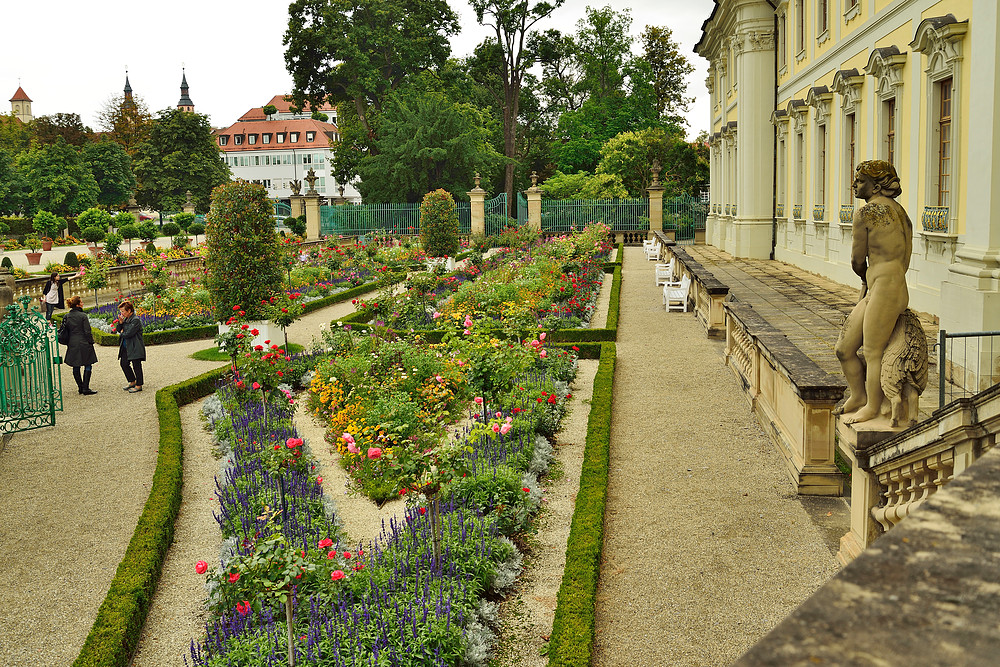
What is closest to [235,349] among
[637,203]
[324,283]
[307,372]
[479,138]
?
[307,372]

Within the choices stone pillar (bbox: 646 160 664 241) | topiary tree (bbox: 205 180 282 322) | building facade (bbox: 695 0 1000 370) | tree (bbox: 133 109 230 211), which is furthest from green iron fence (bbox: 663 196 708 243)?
tree (bbox: 133 109 230 211)

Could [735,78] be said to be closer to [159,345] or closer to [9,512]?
[159,345]

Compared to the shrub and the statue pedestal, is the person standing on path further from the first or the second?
the shrub

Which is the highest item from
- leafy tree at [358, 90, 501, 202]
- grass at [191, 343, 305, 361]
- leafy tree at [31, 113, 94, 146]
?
leafy tree at [31, 113, 94, 146]

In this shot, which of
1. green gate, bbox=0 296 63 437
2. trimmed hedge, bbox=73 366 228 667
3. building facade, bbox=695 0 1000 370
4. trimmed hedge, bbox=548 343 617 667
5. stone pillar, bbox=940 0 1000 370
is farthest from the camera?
green gate, bbox=0 296 63 437

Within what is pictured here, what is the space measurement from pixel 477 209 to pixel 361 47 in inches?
483

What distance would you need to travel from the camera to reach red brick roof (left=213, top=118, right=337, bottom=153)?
289ft

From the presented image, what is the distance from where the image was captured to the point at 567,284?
1888cm

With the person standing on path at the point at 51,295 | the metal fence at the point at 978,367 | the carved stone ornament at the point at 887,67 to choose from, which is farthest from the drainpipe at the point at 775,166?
the person standing on path at the point at 51,295

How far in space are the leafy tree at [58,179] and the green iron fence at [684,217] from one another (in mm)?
36168

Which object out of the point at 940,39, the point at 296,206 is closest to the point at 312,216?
the point at 296,206

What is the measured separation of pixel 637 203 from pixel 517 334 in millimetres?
29653

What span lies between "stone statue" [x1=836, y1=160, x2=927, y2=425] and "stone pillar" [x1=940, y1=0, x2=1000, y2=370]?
4116mm

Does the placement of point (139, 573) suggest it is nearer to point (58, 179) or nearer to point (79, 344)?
point (79, 344)
